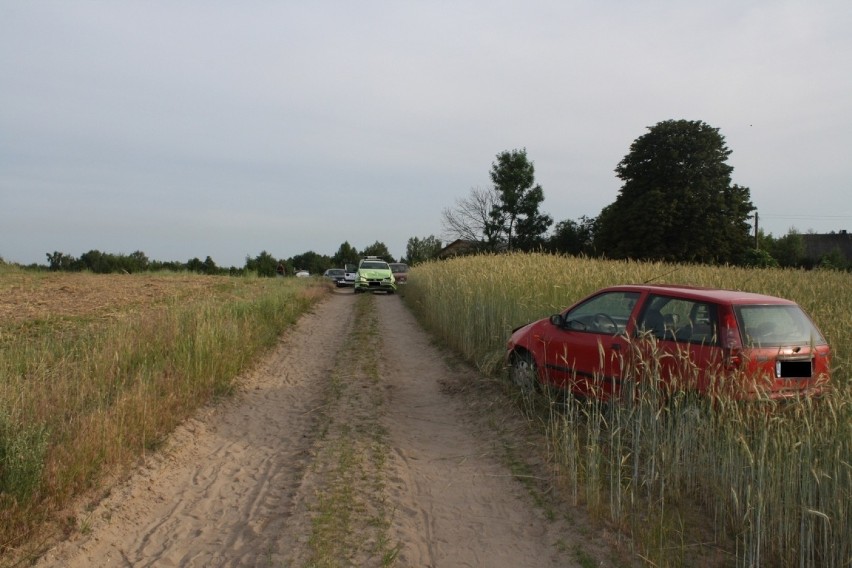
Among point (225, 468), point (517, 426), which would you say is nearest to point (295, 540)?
point (225, 468)

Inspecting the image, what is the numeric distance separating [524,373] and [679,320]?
102 inches

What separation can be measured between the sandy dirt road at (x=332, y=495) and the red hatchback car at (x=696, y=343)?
134 centimetres

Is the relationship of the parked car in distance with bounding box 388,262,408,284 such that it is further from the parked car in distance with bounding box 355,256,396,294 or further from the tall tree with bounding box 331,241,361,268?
the tall tree with bounding box 331,241,361,268

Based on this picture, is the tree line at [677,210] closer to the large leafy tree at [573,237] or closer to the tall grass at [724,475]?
the large leafy tree at [573,237]

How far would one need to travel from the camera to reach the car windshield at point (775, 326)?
5.58 metres

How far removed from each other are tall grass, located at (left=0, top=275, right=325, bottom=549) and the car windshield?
19.4 feet

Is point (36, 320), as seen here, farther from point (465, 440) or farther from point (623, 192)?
point (623, 192)

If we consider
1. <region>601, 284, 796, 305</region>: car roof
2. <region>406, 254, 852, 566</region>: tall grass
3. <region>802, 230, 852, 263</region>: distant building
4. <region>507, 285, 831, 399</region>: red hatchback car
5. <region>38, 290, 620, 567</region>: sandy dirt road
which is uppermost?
<region>802, 230, 852, 263</region>: distant building

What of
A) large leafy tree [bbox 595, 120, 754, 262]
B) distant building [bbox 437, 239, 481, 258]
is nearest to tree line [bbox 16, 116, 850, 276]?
large leafy tree [bbox 595, 120, 754, 262]

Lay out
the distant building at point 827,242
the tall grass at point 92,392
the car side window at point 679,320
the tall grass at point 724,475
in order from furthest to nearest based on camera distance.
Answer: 1. the distant building at point 827,242
2. the car side window at point 679,320
3. the tall grass at point 92,392
4. the tall grass at point 724,475

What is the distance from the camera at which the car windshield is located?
5584mm

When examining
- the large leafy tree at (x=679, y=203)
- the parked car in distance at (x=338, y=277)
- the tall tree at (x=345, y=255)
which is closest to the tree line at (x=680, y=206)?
the large leafy tree at (x=679, y=203)

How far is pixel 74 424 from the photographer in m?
5.59

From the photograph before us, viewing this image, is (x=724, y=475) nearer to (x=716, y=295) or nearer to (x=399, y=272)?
(x=716, y=295)
